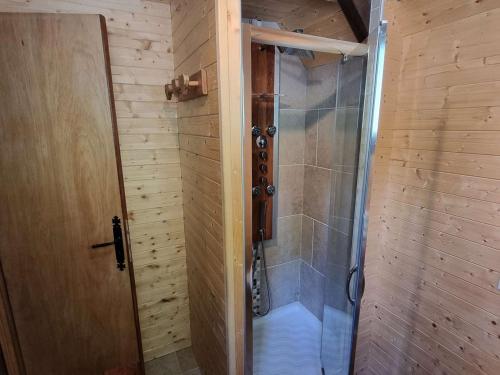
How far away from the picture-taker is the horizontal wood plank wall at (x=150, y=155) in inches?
62.9

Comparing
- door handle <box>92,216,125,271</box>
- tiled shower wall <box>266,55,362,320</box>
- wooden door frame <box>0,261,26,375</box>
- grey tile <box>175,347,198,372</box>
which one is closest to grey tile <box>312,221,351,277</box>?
tiled shower wall <box>266,55,362,320</box>

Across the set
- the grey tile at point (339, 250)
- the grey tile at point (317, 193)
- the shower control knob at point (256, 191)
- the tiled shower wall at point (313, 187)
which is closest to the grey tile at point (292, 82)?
the tiled shower wall at point (313, 187)

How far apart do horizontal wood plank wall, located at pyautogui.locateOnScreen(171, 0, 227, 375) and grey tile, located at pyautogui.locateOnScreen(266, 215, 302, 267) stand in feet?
2.47

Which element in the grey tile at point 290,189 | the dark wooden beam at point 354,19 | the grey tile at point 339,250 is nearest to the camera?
the dark wooden beam at point 354,19

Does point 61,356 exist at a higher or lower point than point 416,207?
lower

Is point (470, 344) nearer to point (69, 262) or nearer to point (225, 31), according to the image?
point (225, 31)

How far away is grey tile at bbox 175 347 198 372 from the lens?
2.02m

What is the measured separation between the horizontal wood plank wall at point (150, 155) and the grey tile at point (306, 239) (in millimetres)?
1054

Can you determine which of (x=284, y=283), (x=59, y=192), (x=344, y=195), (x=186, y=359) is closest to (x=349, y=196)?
(x=344, y=195)

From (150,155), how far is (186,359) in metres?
1.58

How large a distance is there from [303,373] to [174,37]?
8.02 feet

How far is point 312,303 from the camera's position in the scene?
7.97 feet

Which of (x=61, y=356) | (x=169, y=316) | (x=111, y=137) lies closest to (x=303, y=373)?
(x=169, y=316)

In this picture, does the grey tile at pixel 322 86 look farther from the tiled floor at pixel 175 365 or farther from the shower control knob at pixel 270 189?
the tiled floor at pixel 175 365
